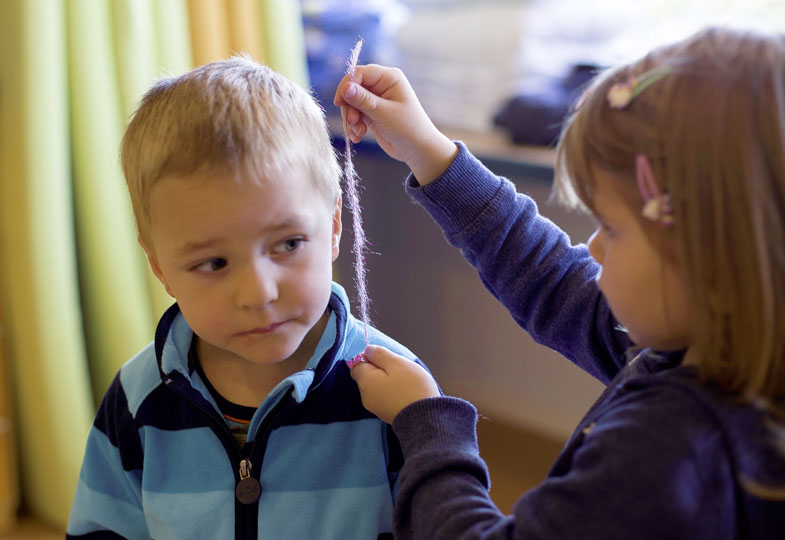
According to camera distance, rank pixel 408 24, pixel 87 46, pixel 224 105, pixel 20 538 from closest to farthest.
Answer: pixel 224 105 < pixel 87 46 < pixel 20 538 < pixel 408 24

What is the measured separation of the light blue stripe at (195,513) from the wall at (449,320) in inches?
46.2

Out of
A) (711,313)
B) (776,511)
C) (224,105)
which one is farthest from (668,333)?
(224,105)

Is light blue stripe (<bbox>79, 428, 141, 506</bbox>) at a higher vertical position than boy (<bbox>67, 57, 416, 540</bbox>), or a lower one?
lower

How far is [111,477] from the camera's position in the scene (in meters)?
0.96

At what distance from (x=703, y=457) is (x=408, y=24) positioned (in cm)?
182

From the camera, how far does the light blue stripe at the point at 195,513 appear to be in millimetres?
871

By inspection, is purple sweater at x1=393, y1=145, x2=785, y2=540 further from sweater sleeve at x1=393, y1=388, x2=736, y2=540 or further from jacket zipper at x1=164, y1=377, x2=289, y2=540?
jacket zipper at x1=164, y1=377, x2=289, y2=540

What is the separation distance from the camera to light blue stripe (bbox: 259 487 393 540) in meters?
0.88

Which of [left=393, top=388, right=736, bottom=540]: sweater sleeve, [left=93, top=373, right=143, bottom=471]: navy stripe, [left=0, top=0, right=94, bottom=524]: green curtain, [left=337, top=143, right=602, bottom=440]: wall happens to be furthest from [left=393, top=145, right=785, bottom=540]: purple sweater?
[left=337, top=143, right=602, bottom=440]: wall

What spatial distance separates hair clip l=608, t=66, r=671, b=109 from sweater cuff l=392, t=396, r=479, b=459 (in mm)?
316

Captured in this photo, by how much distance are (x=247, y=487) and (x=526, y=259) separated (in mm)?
438

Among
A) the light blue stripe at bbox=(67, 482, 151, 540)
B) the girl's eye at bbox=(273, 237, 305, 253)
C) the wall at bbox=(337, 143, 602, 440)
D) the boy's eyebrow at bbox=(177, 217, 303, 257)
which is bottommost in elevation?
the wall at bbox=(337, 143, 602, 440)

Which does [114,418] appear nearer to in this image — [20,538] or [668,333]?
[668,333]

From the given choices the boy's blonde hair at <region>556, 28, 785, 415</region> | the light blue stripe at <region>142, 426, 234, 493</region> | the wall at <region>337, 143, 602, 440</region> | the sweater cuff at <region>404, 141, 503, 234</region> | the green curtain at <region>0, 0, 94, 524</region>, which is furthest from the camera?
the wall at <region>337, 143, 602, 440</region>
